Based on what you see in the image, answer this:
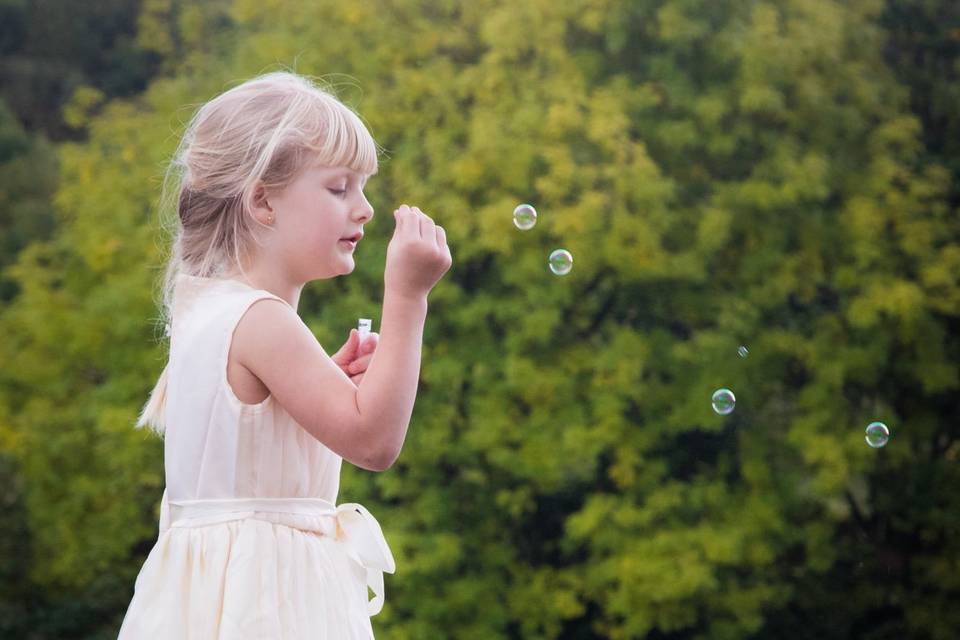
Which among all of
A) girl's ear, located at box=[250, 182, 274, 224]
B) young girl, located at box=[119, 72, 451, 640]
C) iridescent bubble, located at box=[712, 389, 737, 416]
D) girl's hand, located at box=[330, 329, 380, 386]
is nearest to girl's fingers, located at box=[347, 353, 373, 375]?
girl's hand, located at box=[330, 329, 380, 386]

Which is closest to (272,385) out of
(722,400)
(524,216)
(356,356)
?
(356,356)

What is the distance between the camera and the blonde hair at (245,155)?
6.85 ft

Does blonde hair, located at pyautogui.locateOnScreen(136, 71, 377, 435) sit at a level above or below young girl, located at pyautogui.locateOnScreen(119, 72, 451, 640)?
above

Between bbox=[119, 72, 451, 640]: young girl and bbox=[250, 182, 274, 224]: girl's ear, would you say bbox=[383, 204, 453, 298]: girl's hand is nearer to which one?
bbox=[119, 72, 451, 640]: young girl

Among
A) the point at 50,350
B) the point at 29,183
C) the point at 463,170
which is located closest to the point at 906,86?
the point at 463,170

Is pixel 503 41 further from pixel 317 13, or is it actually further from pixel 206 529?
pixel 206 529

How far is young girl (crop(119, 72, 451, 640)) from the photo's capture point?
1946 mm

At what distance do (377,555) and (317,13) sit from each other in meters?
8.97

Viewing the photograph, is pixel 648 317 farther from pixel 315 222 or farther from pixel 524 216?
pixel 315 222

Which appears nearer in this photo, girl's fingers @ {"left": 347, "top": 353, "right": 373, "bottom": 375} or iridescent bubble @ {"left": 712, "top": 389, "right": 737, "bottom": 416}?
girl's fingers @ {"left": 347, "top": 353, "right": 373, "bottom": 375}

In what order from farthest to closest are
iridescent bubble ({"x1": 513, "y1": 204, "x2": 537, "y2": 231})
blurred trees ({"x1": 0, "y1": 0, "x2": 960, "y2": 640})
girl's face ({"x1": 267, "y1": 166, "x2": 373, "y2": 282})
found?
blurred trees ({"x1": 0, "y1": 0, "x2": 960, "y2": 640})
iridescent bubble ({"x1": 513, "y1": 204, "x2": 537, "y2": 231})
girl's face ({"x1": 267, "y1": 166, "x2": 373, "y2": 282})

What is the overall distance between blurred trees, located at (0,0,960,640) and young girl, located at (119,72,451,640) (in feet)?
24.2

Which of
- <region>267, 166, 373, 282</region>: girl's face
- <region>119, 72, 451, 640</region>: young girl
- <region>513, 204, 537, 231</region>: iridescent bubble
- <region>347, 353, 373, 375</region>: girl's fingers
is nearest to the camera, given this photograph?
<region>119, 72, 451, 640</region>: young girl

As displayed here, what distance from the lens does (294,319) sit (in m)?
Result: 2.00
